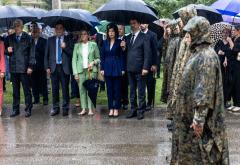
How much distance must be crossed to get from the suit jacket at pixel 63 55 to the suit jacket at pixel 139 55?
49.1 inches

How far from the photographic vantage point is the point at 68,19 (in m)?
10.8

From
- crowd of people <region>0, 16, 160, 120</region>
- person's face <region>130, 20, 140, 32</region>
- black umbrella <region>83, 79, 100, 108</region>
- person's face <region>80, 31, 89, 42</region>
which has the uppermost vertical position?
person's face <region>130, 20, 140, 32</region>

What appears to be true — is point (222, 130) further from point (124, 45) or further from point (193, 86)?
point (124, 45)

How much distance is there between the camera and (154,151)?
7801mm

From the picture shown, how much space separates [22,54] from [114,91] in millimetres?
1933

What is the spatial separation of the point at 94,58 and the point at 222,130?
18.3 feet

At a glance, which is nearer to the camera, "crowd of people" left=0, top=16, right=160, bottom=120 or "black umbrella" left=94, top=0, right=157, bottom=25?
"black umbrella" left=94, top=0, right=157, bottom=25

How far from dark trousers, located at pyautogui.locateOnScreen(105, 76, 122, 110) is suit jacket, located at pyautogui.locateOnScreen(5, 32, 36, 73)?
5.00 feet

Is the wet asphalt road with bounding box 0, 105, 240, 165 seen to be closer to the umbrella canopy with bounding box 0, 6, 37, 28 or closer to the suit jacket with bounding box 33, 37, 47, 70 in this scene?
the suit jacket with bounding box 33, 37, 47, 70

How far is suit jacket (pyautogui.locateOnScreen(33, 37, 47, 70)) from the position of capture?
37.9ft

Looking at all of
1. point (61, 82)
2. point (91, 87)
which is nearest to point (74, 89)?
point (61, 82)

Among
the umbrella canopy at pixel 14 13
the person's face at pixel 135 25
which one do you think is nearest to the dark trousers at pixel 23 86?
the umbrella canopy at pixel 14 13

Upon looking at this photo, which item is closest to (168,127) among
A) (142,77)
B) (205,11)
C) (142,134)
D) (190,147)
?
(142,134)

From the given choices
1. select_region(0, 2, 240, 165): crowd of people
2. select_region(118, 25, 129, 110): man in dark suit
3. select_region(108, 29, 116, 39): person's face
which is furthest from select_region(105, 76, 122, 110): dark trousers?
select_region(108, 29, 116, 39): person's face
